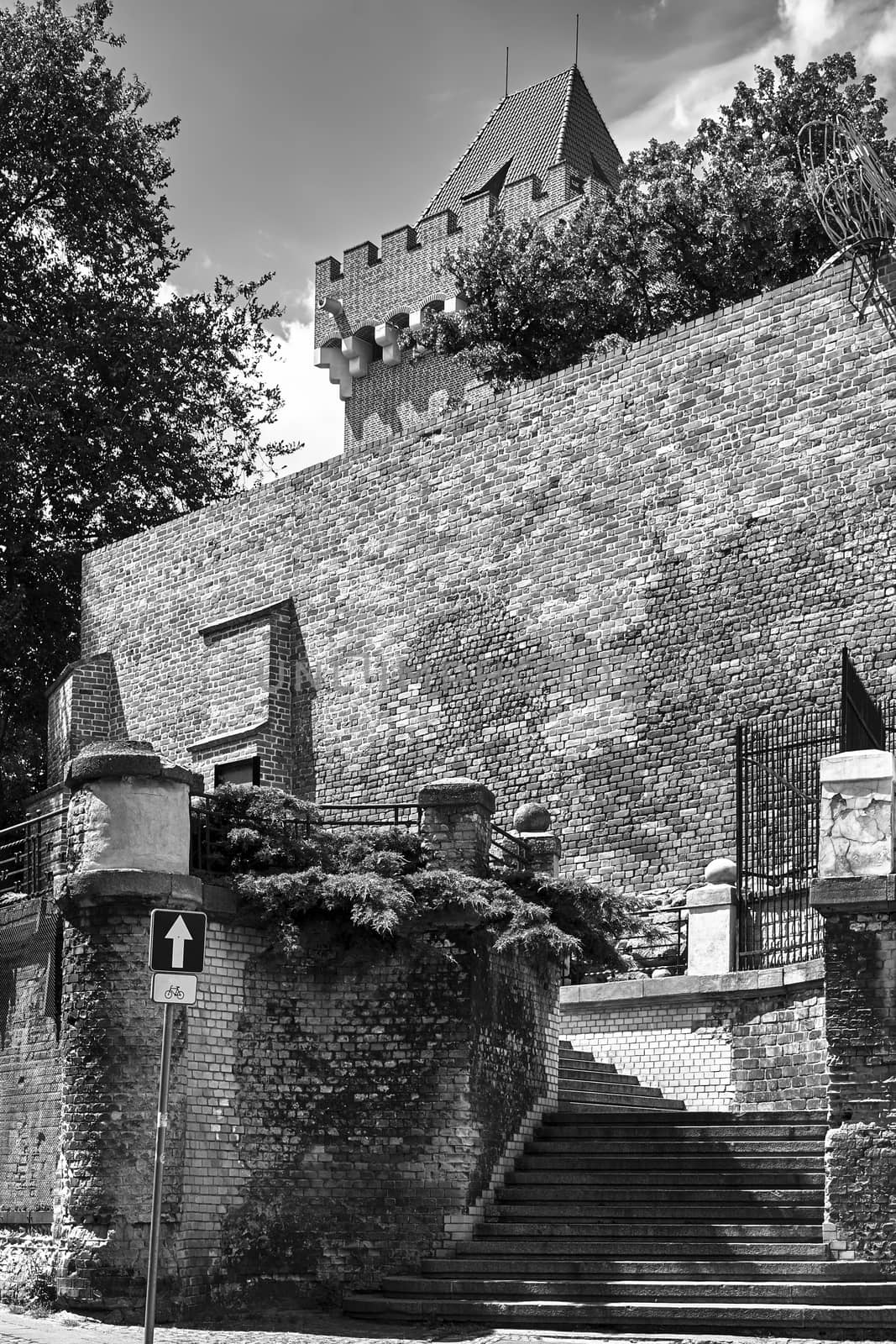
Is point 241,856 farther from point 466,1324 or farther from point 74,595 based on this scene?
point 74,595

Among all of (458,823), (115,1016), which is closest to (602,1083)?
(458,823)

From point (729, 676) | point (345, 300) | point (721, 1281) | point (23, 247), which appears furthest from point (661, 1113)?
point (345, 300)

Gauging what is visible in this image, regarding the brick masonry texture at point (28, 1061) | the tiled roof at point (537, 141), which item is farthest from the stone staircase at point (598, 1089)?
the tiled roof at point (537, 141)

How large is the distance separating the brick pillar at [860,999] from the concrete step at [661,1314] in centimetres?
53

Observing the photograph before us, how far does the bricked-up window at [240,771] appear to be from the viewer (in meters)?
26.3

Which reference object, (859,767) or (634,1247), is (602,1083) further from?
(859,767)

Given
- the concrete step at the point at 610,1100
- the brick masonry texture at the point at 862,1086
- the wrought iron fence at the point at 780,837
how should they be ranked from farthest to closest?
the wrought iron fence at the point at 780,837 → the concrete step at the point at 610,1100 → the brick masonry texture at the point at 862,1086

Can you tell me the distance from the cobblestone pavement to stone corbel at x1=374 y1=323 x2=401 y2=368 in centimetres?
3272

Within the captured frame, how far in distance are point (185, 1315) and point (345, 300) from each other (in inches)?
1360

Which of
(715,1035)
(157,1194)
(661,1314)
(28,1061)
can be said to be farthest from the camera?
(715,1035)

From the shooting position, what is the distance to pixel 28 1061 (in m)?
16.0

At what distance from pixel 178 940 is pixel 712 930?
294 inches

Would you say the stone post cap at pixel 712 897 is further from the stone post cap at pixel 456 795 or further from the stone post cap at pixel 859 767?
the stone post cap at pixel 859 767

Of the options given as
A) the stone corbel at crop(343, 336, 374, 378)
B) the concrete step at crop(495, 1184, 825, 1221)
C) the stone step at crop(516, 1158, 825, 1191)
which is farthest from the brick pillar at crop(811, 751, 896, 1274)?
the stone corbel at crop(343, 336, 374, 378)
